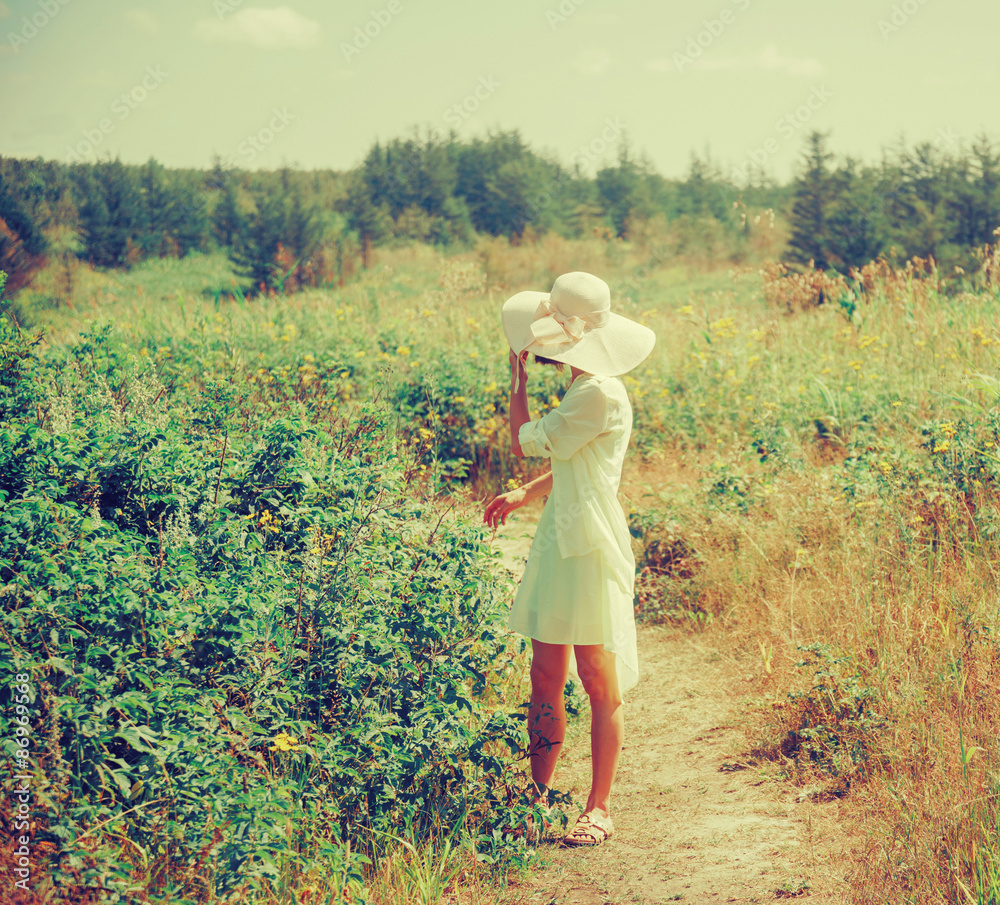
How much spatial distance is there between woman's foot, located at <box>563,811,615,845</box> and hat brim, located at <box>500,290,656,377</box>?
57.6 inches

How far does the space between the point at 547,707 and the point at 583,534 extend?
604 mm

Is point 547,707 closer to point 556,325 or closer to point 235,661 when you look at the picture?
point 235,661

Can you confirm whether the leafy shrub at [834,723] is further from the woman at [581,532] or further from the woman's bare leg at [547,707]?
Result: the woman's bare leg at [547,707]

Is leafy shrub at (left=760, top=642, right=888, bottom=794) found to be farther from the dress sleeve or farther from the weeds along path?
the dress sleeve

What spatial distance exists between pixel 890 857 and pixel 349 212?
32.0 metres

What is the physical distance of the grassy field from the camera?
2266 mm

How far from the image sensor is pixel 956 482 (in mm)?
4473

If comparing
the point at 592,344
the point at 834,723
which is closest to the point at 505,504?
the point at 592,344

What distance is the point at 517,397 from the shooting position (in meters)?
2.98

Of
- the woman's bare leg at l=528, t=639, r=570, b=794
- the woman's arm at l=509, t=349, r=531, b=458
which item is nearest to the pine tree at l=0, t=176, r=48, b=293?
the woman's arm at l=509, t=349, r=531, b=458

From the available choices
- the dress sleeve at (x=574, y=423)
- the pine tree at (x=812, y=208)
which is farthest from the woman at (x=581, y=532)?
the pine tree at (x=812, y=208)

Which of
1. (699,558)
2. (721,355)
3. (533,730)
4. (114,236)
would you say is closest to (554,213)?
(114,236)

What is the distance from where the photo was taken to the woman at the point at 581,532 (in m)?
2.68

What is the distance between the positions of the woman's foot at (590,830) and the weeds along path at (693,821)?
0.03 metres
